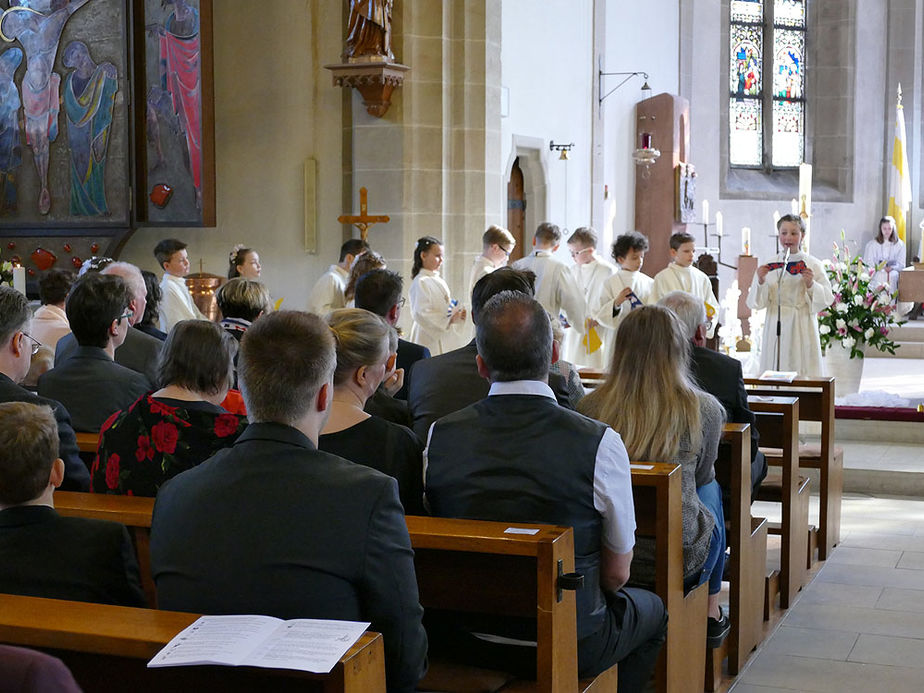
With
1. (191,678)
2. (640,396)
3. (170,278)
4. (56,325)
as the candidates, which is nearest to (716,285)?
(170,278)

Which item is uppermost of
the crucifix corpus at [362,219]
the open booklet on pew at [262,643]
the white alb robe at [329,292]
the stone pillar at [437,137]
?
the stone pillar at [437,137]

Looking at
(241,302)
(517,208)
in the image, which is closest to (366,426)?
(241,302)

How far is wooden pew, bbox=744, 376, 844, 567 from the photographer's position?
609cm

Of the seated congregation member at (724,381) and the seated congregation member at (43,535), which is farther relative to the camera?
the seated congregation member at (724,381)

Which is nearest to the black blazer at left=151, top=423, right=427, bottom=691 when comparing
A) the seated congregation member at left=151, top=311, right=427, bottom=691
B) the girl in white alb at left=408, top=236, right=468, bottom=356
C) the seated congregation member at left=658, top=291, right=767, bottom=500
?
the seated congregation member at left=151, top=311, right=427, bottom=691

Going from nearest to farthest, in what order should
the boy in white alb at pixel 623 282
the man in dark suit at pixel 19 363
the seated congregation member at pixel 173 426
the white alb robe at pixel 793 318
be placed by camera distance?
the seated congregation member at pixel 173 426
the man in dark suit at pixel 19 363
the white alb robe at pixel 793 318
the boy in white alb at pixel 623 282

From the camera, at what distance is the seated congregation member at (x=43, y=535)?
238 cm

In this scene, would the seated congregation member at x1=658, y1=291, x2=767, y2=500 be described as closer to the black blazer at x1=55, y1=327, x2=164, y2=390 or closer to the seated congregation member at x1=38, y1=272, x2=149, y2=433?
the seated congregation member at x1=38, y1=272, x2=149, y2=433

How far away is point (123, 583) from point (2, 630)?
0.53 metres

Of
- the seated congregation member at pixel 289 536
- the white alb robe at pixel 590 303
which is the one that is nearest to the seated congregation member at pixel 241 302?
the seated congregation member at pixel 289 536

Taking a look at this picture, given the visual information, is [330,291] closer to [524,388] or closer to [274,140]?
[274,140]

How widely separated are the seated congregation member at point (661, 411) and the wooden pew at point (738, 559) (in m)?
0.54

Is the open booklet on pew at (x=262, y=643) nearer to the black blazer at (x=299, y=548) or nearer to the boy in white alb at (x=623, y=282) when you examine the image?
the black blazer at (x=299, y=548)

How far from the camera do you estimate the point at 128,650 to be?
1.86 meters
